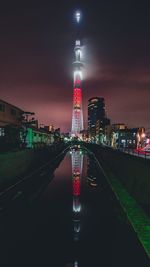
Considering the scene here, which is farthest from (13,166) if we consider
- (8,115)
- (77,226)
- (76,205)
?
(8,115)

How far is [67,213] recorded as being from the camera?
500 inches

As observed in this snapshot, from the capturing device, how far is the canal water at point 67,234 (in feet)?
24.5

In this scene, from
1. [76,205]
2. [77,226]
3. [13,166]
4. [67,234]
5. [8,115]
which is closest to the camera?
[67,234]

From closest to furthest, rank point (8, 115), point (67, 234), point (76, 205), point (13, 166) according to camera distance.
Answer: point (67, 234)
point (76, 205)
point (13, 166)
point (8, 115)

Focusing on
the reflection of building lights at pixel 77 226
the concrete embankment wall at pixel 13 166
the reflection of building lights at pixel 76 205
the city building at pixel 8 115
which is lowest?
the reflection of building lights at pixel 76 205

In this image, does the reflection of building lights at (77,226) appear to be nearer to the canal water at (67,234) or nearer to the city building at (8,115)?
the canal water at (67,234)

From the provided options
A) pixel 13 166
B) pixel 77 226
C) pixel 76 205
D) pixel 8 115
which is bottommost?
pixel 76 205

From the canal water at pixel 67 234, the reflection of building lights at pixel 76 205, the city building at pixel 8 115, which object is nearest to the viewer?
the canal water at pixel 67 234

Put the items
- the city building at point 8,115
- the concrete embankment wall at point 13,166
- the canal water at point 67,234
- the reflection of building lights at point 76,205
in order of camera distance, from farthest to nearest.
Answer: the city building at point 8,115
the concrete embankment wall at point 13,166
the reflection of building lights at point 76,205
the canal water at point 67,234

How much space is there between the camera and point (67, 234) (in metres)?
9.53

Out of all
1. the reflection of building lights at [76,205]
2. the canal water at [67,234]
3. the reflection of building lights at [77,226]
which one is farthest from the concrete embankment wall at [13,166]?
the reflection of building lights at [77,226]

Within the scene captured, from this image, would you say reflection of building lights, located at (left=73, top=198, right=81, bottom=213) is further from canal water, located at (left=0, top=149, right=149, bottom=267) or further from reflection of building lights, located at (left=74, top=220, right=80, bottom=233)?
reflection of building lights, located at (left=74, top=220, right=80, bottom=233)

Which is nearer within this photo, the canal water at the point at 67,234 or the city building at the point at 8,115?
the canal water at the point at 67,234

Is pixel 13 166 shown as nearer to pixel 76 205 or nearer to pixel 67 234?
pixel 76 205
